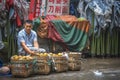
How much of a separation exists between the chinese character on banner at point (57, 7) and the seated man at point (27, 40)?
238 centimetres

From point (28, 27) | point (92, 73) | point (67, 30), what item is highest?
point (28, 27)

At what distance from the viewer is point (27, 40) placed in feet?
32.3

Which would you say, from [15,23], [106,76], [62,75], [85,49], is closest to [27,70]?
[62,75]

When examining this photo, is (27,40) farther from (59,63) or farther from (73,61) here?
(73,61)

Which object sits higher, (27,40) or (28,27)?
(28,27)

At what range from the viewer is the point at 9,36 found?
11.4 metres

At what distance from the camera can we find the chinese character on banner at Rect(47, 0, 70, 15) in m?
12.1

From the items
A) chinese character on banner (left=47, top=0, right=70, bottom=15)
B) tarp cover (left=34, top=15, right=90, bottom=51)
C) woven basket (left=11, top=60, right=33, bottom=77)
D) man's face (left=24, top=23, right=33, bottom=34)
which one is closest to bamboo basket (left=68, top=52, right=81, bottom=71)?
man's face (left=24, top=23, right=33, bottom=34)

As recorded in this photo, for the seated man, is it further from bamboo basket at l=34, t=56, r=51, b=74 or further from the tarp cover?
the tarp cover

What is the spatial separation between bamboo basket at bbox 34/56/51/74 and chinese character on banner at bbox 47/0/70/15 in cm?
305

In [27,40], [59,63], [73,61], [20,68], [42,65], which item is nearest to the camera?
[20,68]

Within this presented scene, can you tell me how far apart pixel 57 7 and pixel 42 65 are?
11.0ft

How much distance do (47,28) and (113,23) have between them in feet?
8.08

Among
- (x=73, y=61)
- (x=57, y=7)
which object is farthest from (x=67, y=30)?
(x=73, y=61)
